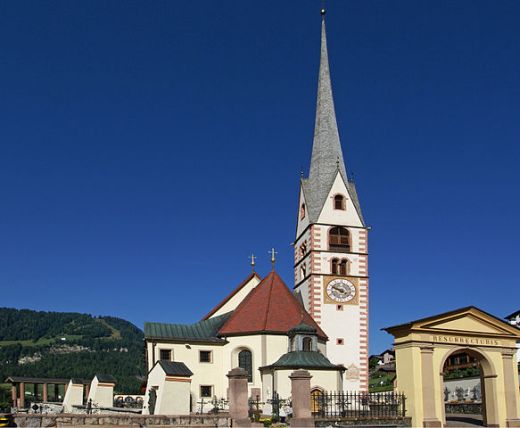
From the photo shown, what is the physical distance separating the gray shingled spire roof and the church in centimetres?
9

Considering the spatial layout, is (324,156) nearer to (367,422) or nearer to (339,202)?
(339,202)

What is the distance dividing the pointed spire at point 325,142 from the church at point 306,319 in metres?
0.09

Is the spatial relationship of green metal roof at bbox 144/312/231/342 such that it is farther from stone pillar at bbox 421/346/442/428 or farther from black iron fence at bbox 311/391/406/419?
stone pillar at bbox 421/346/442/428

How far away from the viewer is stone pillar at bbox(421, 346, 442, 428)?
2756 cm

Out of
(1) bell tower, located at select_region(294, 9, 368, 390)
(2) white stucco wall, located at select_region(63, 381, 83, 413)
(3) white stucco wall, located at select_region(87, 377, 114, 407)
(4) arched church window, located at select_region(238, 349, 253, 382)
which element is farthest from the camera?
(2) white stucco wall, located at select_region(63, 381, 83, 413)

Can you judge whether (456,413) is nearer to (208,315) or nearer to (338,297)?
(338,297)

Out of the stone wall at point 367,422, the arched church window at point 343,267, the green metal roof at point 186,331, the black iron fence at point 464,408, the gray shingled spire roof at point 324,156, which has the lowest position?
the black iron fence at point 464,408

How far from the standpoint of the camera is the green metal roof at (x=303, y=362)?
41531 mm

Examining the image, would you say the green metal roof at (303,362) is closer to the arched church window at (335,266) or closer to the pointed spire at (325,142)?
the arched church window at (335,266)

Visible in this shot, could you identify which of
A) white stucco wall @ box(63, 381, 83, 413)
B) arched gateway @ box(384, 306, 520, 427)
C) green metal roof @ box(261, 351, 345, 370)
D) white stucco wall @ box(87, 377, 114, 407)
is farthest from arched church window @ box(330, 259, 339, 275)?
arched gateway @ box(384, 306, 520, 427)

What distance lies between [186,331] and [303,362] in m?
10.3

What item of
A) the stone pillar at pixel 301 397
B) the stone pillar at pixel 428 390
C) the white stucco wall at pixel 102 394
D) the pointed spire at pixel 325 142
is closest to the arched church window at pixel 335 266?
the pointed spire at pixel 325 142

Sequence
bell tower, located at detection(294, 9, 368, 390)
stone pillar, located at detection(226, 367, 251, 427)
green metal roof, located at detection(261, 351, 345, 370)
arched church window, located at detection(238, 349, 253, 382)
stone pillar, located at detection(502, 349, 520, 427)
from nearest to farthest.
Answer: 1. stone pillar, located at detection(226, 367, 251, 427)
2. stone pillar, located at detection(502, 349, 520, 427)
3. green metal roof, located at detection(261, 351, 345, 370)
4. arched church window, located at detection(238, 349, 253, 382)
5. bell tower, located at detection(294, 9, 368, 390)

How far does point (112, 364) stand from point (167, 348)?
144 m
